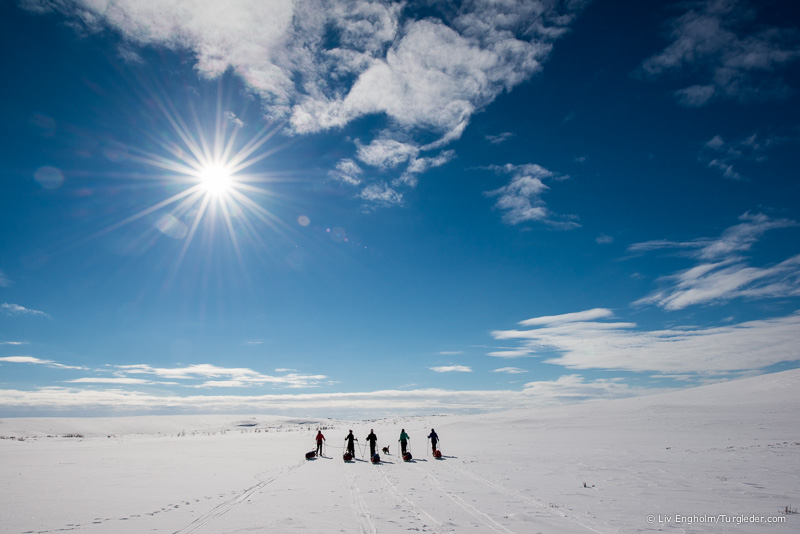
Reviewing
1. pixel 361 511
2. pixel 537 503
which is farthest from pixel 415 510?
pixel 537 503

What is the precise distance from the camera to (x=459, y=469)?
57.8 ft

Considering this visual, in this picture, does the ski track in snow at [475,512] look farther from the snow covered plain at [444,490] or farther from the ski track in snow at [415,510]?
the ski track in snow at [415,510]

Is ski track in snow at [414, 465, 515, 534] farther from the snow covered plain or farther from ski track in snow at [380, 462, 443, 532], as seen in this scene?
ski track in snow at [380, 462, 443, 532]

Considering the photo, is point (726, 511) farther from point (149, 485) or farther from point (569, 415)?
point (569, 415)

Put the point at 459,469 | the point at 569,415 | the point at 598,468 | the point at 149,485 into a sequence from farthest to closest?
the point at 569,415 < the point at 459,469 < the point at 598,468 < the point at 149,485

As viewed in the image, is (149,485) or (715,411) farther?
(715,411)

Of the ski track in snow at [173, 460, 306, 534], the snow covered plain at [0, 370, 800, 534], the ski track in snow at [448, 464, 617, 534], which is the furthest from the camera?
the snow covered plain at [0, 370, 800, 534]

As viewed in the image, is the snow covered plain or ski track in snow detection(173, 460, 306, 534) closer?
ski track in snow detection(173, 460, 306, 534)

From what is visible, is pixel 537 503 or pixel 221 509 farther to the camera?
pixel 537 503

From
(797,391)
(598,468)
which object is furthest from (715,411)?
(598,468)

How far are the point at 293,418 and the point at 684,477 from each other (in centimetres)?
12869

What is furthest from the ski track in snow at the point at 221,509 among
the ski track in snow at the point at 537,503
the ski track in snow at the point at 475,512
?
the ski track in snow at the point at 537,503

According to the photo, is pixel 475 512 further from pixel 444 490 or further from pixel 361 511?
pixel 444 490

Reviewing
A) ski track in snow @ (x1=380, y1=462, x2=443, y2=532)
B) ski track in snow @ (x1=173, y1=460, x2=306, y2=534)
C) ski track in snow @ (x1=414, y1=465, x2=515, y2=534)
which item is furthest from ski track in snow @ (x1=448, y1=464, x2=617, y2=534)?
ski track in snow @ (x1=173, y1=460, x2=306, y2=534)
